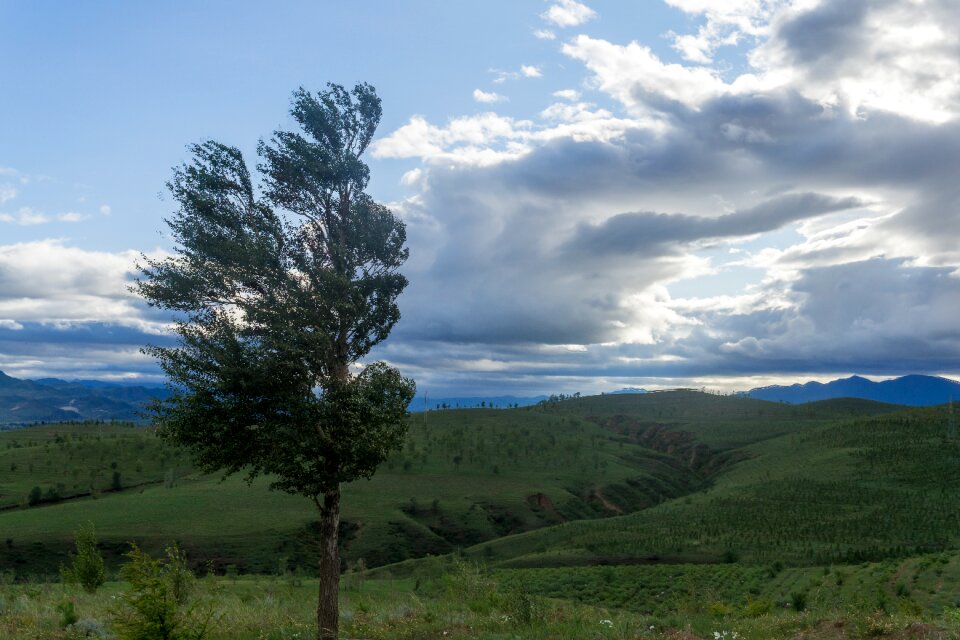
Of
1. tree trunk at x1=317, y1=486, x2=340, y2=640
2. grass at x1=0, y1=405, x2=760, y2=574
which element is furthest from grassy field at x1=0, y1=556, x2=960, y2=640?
grass at x1=0, y1=405, x2=760, y2=574

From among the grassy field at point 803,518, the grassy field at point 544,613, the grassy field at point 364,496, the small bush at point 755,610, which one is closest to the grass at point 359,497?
the grassy field at point 364,496

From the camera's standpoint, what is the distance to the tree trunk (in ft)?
A: 65.0

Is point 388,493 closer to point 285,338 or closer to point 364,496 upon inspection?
point 364,496

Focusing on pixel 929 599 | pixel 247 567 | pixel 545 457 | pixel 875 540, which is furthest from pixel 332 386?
pixel 545 457

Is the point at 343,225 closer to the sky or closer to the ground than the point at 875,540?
closer to the sky

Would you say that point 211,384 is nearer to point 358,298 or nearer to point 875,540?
point 358,298

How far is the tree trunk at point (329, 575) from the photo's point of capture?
65.0 ft

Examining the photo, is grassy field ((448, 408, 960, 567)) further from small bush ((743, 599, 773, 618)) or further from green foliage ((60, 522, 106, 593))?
green foliage ((60, 522, 106, 593))

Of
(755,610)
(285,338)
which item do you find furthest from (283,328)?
(755,610)

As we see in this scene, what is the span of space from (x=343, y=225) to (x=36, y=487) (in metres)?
102

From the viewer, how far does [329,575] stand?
20.2 m

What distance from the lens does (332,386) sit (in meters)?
19.8

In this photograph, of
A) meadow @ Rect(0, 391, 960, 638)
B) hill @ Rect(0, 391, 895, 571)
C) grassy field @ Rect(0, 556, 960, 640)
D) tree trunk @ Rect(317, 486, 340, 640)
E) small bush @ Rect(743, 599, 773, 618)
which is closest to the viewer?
grassy field @ Rect(0, 556, 960, 640)

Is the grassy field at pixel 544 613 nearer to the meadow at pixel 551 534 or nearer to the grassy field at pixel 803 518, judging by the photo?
the meadow at pixel 551 534
